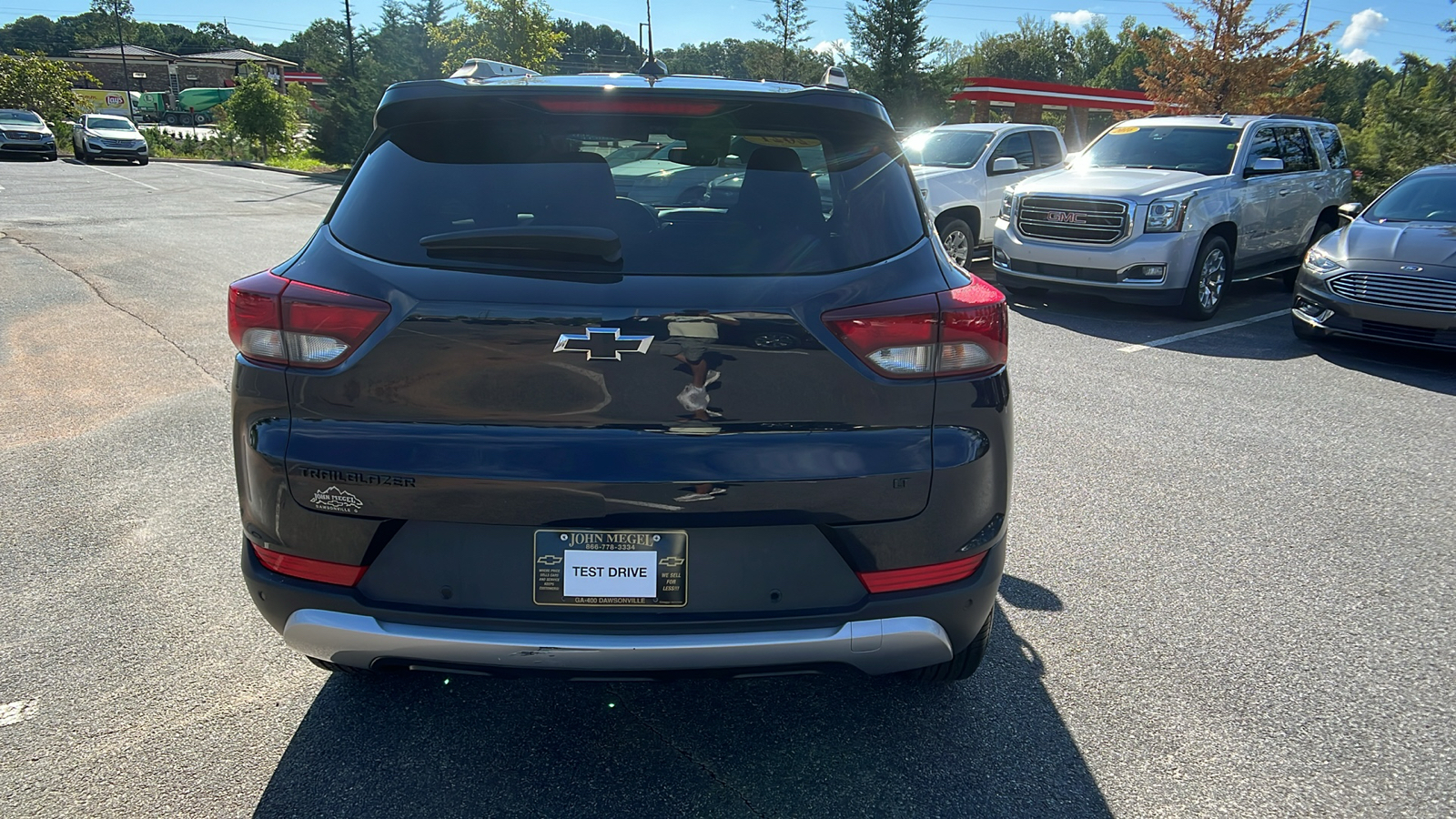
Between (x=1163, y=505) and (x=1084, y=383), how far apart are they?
247 cm

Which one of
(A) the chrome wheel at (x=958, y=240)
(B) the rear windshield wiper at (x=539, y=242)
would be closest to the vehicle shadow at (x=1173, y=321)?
(A) the chrome wheel at (x=958, y=240)

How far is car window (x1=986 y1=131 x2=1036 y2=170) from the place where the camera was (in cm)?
1269

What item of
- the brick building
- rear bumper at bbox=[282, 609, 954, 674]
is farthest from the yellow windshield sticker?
the brick building

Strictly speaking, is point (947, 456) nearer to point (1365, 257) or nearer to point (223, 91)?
point (1365, 257)

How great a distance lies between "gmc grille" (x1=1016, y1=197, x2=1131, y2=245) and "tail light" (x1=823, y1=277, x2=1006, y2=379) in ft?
25.5

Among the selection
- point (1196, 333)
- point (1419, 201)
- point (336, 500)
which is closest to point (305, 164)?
point (1196, 333)

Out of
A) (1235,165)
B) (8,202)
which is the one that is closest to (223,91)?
(8,202)

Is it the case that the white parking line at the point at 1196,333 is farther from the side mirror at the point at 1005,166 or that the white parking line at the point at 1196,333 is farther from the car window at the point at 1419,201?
the side mirror at the point at 1005,166

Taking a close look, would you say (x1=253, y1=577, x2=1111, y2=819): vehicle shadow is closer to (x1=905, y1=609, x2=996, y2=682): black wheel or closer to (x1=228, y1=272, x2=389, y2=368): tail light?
(x1=905, y1=609, x2=996, y2=682): black wheel

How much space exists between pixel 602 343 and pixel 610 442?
8.9 inches

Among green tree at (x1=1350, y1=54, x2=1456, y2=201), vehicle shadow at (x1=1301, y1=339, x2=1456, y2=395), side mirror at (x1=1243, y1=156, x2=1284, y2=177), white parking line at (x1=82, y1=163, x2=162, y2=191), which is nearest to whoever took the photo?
vehicle shadow at (x1=1301, y1=339, x2=1456, y2=395)

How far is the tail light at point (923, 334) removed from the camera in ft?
7.36

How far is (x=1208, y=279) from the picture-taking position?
31.6 ft

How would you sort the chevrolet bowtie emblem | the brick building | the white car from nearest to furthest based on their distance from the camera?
the chevrolet bowtie emblem
the white car
the brick building
